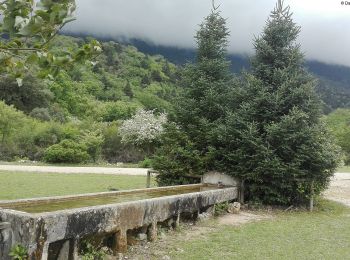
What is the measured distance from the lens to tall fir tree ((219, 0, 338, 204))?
1351 centimetres

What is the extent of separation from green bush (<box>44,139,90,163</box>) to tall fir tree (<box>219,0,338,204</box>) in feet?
64.7

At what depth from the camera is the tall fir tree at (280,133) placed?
13508 mm

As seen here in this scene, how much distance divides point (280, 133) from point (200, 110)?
126 inches

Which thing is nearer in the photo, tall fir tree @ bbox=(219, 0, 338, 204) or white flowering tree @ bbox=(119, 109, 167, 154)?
tall fir tree @ bbox=(219, 0, 338, 204)

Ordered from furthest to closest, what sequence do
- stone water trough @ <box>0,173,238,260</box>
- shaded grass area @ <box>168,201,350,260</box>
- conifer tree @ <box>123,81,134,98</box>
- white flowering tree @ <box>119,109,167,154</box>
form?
conifer tree @ <box>123,81,134,98</box> → white flowering tree @ <box>119,109,167,154</box> → shaded grass area @ <box>168,201,350,260</box> → stone water trough @ <box>0,173,238,260</box>

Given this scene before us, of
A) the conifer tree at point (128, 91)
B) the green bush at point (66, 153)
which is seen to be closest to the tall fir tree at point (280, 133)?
the green bush at point (66, 153)

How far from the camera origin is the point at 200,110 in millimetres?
15500

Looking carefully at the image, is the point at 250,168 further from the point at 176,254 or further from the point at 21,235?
the point at 21,235

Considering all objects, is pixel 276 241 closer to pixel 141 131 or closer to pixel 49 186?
pixel 49 186

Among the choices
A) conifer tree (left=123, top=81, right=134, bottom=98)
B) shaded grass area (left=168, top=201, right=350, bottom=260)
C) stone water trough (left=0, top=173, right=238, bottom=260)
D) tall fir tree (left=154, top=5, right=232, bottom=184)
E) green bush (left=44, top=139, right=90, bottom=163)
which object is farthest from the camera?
conifer tree (left=123, top=81, right=134, bottom=98)

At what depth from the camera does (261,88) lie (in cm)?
1457

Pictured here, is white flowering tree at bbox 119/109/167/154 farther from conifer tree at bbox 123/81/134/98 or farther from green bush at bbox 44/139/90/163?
conifer tree at bbox 123/81/134/98

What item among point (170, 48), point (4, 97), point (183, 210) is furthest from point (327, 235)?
point (170, 48)

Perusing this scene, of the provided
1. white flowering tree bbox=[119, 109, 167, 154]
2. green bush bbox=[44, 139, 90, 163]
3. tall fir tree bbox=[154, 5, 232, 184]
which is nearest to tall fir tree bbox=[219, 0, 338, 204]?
tall fir tree bbox=[154, 5, 232, 184]
